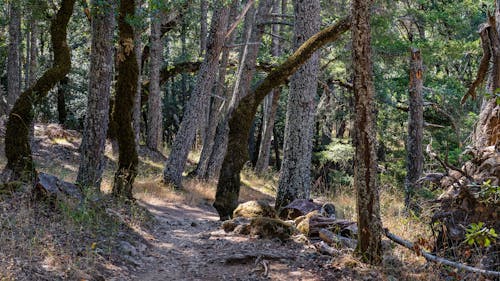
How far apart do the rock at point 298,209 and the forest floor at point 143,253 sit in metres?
1.29

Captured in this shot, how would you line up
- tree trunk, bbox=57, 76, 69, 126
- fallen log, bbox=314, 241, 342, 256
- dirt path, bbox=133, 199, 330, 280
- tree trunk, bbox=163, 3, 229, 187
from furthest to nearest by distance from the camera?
tree trunk, bbox=57, 76, 69, 126, tree trunk, bbox=163, 3, 229, 187, fallen log, bbox=314, 241, 342, 256, dirt path, bbox=133, 199, 330, 280

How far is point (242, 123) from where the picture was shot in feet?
26.1

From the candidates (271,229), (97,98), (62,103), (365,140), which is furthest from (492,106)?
(62,103)

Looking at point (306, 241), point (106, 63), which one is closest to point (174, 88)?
point (106, 63)

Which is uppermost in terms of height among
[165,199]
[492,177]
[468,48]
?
[468,48]

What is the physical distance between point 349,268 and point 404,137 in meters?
17.1

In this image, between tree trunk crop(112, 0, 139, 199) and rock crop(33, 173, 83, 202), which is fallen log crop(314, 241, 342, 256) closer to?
rock crop(33, 173, 83, 202)

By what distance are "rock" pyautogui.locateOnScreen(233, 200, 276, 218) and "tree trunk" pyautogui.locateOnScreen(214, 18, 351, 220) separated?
0.23 meters

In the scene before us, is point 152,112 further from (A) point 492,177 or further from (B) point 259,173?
(A) point 492,177

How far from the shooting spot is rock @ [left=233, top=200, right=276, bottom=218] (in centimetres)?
823

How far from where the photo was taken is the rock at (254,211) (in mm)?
8227

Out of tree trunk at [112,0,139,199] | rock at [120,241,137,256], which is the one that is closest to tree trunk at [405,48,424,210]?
tree trunk at [112,0,139,199]

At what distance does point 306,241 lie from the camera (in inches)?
270

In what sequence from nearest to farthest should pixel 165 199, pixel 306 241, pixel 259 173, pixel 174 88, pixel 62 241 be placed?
pixel 62 241, pixel 306 241, pixel 165 199, pixel 259 173, pixel 174 88
